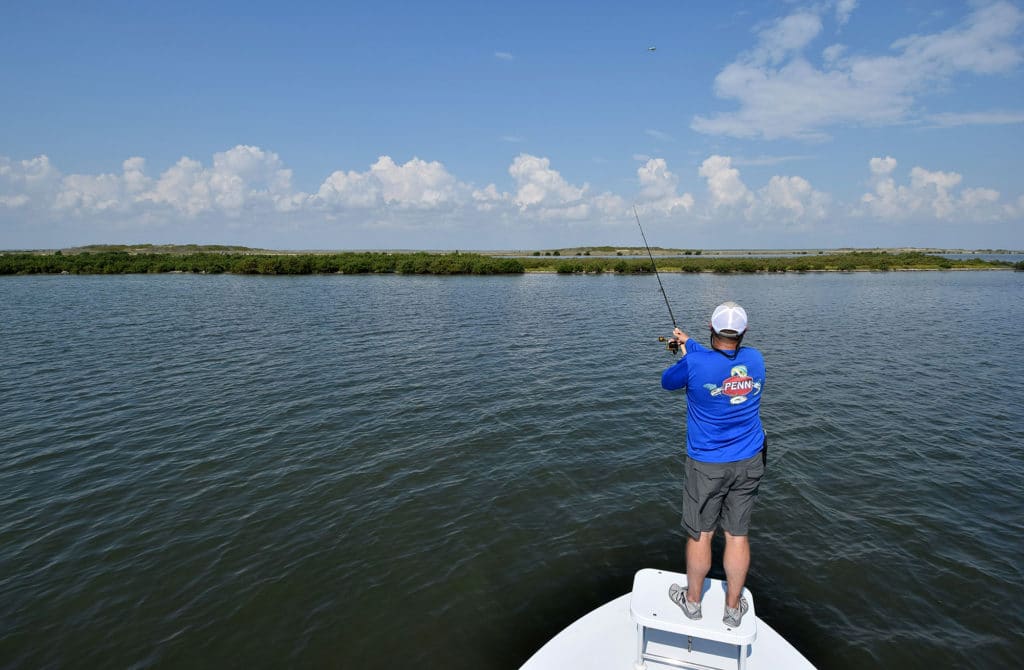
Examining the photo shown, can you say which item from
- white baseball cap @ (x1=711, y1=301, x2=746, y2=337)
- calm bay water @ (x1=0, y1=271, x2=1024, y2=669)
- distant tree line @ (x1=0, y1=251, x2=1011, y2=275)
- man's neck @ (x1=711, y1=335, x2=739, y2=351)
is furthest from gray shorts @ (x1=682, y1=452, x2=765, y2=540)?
distant tree line @ (x1=0, y1=251, x2=1011, y2=275)

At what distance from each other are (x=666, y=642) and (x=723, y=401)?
9.67 ft

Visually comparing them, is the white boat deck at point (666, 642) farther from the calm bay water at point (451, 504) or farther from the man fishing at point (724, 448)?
the calm bay water at point (451, 504)

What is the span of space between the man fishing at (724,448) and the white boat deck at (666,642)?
0.24 m

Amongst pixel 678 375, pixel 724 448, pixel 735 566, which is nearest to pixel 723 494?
pixel 724 448

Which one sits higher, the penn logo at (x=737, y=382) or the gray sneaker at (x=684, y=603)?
the penn logo at (x=737, y=382)

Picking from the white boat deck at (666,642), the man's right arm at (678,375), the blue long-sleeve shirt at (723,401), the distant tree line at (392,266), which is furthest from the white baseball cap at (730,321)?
the distant tree line at (392,266)

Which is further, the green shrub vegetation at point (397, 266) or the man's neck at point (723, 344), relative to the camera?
the green shrub vegetation at point (397, 266)

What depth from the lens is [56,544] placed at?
9406mm

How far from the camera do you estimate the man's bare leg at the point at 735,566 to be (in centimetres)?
528

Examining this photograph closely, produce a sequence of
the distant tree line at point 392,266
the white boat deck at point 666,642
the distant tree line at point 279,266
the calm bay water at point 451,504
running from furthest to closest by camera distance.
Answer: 1. the distant tree line at point 392,266
2. the distant tree line at point 279,266
3. the calm bay water at point 451,504
4. the white boat deck at point 666,642

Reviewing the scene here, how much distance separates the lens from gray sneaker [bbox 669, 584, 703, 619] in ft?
17.3

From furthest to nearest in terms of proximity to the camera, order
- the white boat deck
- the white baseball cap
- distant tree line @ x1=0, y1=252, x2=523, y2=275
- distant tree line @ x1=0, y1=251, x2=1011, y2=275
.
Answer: distant tree line @ x1=0, y1=251, x2=1011, y2=275
distant tree line @ x1=0, y1=252, x2=523, y2=275
the white baseball cap
the white boat deck

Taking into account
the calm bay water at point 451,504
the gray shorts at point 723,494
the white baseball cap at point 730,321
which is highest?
the white baseball cap at point 730,321

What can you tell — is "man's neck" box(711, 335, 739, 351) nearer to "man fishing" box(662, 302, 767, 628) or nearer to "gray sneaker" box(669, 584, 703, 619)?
"man fishing" box(662, 302, 767, 628)
